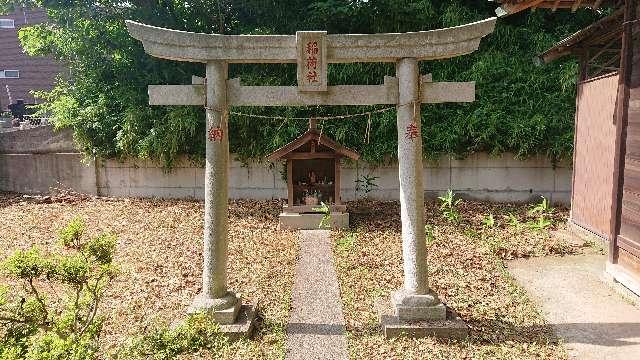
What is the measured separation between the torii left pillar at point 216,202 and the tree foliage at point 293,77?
24.2 ft

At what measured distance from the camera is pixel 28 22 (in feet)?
90.8

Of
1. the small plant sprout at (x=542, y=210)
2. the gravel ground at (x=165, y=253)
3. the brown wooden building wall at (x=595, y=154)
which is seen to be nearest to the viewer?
the gravel ground at (x=165, y=253)

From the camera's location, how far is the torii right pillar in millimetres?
5305

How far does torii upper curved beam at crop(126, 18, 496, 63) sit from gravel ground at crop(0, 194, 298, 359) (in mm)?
3521

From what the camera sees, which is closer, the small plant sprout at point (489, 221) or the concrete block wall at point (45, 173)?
the small plant sprout at point (489, 221)

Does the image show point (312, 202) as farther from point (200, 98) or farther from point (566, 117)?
point (566, 117)

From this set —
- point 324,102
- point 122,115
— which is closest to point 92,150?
point 122,115

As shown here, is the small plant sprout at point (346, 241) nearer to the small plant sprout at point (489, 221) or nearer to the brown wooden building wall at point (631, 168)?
the small plant sprout at point (489, 221)

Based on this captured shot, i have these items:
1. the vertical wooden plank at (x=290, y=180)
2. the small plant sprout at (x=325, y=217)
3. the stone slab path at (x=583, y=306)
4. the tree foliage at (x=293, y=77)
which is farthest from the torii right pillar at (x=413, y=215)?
the tree foliage at (x=293, y=77)

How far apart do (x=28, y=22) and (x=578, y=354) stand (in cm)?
3428

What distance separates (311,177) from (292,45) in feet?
19.6

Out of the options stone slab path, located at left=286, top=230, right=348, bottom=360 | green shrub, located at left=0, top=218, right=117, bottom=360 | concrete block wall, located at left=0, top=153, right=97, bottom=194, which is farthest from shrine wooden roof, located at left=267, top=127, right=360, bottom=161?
concrete block wall, located at left=0, top=153, right=97, bottom=194

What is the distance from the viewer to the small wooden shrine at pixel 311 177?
33.2 feet

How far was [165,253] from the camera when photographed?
8.47 metres
